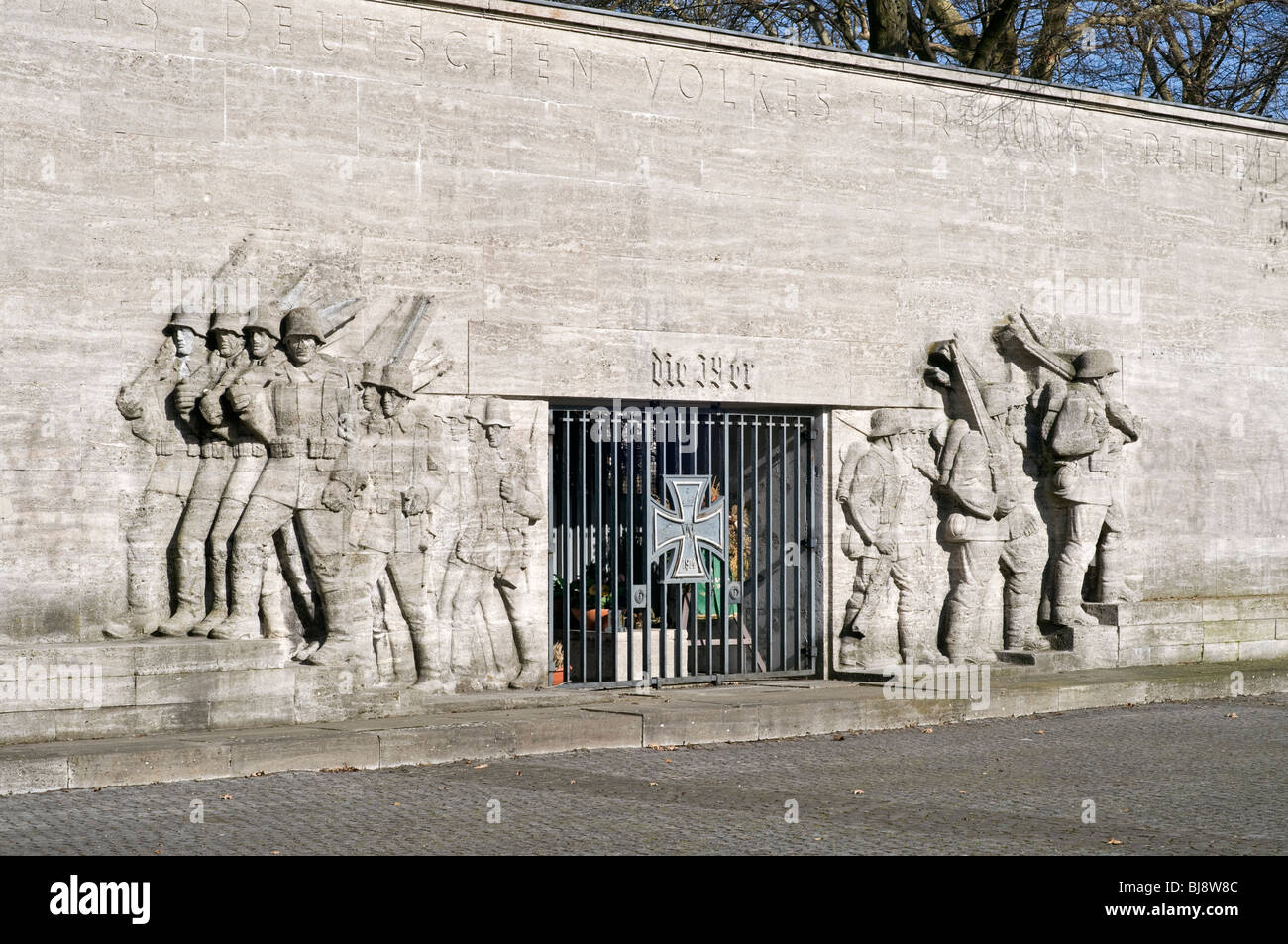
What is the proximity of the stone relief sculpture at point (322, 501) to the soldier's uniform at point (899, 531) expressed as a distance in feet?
9.26

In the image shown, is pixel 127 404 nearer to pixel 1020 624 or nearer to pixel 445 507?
pixel 445 507

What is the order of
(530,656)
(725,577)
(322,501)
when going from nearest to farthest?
(322,501), (530,656), (725,577)

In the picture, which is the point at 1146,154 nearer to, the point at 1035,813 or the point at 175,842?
the point at 1035,813

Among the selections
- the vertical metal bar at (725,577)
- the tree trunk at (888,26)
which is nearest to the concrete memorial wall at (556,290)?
the vertical metal bar at (725,577)

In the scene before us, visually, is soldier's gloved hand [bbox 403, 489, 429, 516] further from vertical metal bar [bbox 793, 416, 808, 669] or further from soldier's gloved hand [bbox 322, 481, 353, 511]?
vertical metal bar [bbox 793, 416, 808, 669]

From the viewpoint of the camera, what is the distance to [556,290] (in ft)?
38.0

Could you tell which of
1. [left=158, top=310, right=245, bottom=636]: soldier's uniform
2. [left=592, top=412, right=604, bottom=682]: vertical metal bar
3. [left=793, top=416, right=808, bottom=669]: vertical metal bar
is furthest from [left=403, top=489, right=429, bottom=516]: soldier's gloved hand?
[left=793, top=416, right=808, bottom=669]: vertical metal bar

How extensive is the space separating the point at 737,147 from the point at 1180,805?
6172 millimetres

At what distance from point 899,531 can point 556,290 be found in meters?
3.43

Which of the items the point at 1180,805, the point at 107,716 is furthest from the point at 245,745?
the point at 1180,805

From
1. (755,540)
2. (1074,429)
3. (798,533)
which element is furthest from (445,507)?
(1074,429)

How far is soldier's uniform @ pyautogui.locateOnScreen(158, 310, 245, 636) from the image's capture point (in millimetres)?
10195

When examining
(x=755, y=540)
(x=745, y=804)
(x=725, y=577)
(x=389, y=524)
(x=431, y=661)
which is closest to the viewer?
(x=745, y=804)

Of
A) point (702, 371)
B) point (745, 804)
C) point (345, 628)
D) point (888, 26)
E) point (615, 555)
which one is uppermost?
point (888, 26)
